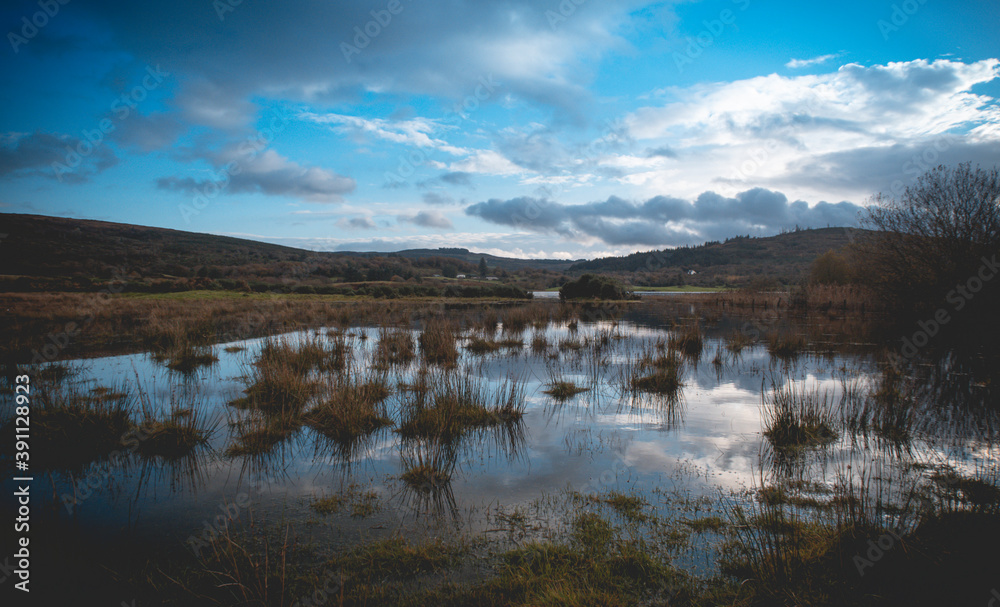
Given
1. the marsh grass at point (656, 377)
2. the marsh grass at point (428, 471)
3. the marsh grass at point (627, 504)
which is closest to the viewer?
the marsh grass at point (627, 504)

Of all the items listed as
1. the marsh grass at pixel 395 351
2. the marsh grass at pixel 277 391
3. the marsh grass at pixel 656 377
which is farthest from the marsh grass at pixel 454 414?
the marsh grass at pixel 395 351

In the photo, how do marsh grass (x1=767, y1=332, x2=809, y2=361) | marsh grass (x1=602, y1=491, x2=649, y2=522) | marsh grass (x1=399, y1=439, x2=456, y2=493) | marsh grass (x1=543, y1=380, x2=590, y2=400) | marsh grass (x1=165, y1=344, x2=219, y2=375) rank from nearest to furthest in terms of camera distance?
marsh grass (x1=602, y1=491, x2=649, y2=522) → marsh grass (x1=399, y1=439, x2=456, y2=493) → marsh grass (x1=543, y1=380, x2=590, y2=400) → marsh grass (x1=165, y1=344, x2=219, y2=375) → marsh grass (x1=767, y1=332, x2=809, y2=361)

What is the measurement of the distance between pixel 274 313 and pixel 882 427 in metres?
23.8

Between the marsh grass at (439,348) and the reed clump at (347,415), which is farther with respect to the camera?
the marsh grass at (439,348)

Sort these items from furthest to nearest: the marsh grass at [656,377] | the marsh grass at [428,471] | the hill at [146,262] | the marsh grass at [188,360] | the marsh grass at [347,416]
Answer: the hill at [146,262] → the marsh grass at [188,360] → the marsh grass at [656,377] → the marsh grass at [347,416] → the marsh grass at [428,471]

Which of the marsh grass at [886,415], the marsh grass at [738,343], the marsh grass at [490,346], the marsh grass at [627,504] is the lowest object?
the marsh grass at [627,504]

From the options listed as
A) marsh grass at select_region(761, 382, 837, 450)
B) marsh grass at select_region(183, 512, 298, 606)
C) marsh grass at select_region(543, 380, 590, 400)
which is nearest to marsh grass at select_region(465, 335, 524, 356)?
marsh grass at select_region(543, 380, 590, 400)

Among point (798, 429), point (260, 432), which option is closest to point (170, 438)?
point (260, 432)

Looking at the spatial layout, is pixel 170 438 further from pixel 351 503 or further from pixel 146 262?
pixel 146 262

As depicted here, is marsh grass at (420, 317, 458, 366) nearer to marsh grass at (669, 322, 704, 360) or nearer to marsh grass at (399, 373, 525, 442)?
marsh grass at (399, 373, 525, 442)

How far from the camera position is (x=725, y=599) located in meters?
2.95

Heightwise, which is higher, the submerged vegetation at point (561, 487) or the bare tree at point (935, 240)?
the bare tree at point (935, 240)

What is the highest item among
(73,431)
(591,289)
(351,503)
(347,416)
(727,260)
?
(727,260)

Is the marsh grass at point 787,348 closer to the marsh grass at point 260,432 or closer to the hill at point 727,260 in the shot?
the marsh grass at point 260,432
